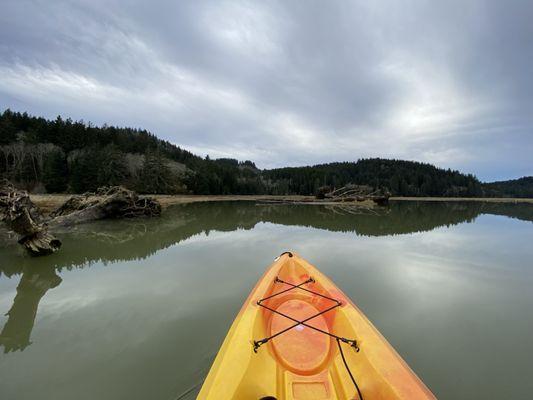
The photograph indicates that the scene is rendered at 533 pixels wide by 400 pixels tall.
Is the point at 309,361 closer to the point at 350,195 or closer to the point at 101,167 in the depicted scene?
the point at 350,195

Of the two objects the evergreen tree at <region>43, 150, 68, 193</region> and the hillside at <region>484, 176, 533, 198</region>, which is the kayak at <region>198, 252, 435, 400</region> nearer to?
the evergreen tree at <region>43, 150, 68, 193</region>

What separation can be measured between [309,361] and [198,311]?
2.81 meters

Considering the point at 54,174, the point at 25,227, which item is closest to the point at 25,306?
the point at 25,227

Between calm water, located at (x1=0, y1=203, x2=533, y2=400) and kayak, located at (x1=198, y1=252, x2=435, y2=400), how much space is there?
895 mm

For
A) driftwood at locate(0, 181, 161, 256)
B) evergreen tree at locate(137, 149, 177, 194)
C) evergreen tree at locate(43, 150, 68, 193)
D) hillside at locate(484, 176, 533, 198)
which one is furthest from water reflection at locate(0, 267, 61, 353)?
hillside at locate(484, 176, 533, 198)

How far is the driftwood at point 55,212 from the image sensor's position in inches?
368

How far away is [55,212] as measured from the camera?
18188mm

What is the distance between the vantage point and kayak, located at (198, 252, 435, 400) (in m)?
2.51

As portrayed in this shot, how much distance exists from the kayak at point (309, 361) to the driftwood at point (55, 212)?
947cm

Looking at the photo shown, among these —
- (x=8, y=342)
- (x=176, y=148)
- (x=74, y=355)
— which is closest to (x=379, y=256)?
(x=74, y=355)

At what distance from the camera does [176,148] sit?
98.1 m

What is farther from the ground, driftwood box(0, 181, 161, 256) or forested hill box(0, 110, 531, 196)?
forested hill box(0, 110, 531, 196)

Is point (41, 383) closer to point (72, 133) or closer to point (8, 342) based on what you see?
point (8, 342)

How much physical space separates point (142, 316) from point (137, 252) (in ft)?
19.4
